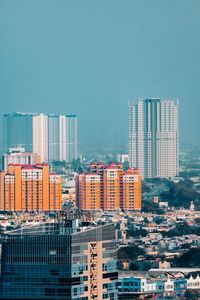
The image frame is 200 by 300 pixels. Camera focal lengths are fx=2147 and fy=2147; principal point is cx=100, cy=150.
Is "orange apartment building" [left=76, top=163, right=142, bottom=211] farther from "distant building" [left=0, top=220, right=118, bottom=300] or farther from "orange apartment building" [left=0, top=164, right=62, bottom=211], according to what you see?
"distant building" [left=0, top=220, right=118, bottom=300]

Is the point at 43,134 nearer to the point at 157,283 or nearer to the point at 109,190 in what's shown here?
the point at 109,190

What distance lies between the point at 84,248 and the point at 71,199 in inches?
1226

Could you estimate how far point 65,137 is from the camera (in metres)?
70.0

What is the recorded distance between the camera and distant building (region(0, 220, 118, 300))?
2131 centimetres

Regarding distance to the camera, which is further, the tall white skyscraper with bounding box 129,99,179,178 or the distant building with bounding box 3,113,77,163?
the distant building with bounding box 3,113,77,163

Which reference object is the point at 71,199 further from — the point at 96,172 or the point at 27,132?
the point at 27,132

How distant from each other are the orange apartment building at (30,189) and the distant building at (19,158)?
6.11m

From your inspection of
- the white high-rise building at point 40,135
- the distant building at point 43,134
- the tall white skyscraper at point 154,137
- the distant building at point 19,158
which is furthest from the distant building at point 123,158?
the distant building at point 19,158

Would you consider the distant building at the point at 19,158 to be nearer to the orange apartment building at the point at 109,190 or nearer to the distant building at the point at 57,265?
the orange apartment building at the point at 109,190

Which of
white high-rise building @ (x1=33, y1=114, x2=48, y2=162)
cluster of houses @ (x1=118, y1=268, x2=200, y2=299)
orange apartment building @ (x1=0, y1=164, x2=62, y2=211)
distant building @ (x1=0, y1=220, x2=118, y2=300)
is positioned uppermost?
white high-rise building @ (x1=33, y1=114, x2=48, y2=162)

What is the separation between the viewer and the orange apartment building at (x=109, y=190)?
173ft

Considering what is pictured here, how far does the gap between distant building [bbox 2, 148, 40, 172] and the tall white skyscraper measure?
9.83ft

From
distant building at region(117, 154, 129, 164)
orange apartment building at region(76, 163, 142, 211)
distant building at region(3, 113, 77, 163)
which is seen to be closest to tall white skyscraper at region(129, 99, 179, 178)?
distant building at region(117, 154, 129, 164)

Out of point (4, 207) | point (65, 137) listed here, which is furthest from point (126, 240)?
point (65, 137)
